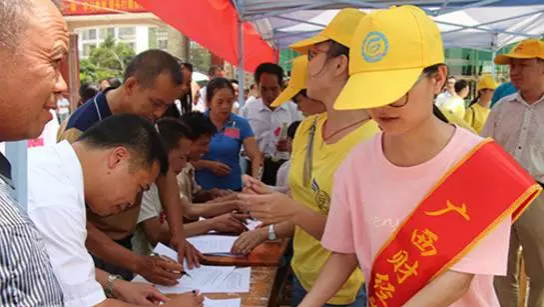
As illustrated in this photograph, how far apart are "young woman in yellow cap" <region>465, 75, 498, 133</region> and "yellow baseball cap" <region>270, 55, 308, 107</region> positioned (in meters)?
4.06

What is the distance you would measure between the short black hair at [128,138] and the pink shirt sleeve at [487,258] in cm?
85

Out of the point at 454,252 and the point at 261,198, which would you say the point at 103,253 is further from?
the point at 454,252

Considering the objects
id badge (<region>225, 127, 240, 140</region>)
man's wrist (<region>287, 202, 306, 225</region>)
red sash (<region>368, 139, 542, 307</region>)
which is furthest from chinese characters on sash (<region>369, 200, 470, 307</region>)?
id badge (<region>225, 127, 240, 140</region>)

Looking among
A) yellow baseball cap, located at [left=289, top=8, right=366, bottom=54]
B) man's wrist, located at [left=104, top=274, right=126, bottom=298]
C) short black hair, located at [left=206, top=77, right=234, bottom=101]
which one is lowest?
man's wrist, located at [left=104, top=274, right=126, bottom=298]

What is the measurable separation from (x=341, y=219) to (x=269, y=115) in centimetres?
362

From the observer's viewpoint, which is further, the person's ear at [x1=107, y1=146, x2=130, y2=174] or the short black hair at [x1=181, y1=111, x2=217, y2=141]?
the short black hair at [x1=181, y1=111, x2=217, y2=141]

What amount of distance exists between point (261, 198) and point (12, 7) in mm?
880

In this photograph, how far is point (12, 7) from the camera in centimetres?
69

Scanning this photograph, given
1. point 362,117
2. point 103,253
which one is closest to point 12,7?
point 362,117

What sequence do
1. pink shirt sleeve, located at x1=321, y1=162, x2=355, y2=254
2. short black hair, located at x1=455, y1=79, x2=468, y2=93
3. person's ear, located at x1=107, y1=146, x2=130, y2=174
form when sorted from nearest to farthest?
pink shirt sleeve, located at x1=321, y1=162, x2=355, y2=254
person's ear, located at x1=107, y1=146, x2=130, y2=174
short black hair, located at x1=455, y1=79, x2=468, y2=93

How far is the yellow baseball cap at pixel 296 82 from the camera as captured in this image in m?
1.97

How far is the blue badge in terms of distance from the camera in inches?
41.6

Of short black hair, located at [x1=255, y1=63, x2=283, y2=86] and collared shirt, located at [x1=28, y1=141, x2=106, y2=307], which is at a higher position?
short black hair, located at [x1=255, y1=63, x2=283, y2=86]

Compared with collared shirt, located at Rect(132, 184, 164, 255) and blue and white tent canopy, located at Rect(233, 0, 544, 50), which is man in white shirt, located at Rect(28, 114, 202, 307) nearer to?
collared shirt, located at Rect(132, 184, 164, 255)
